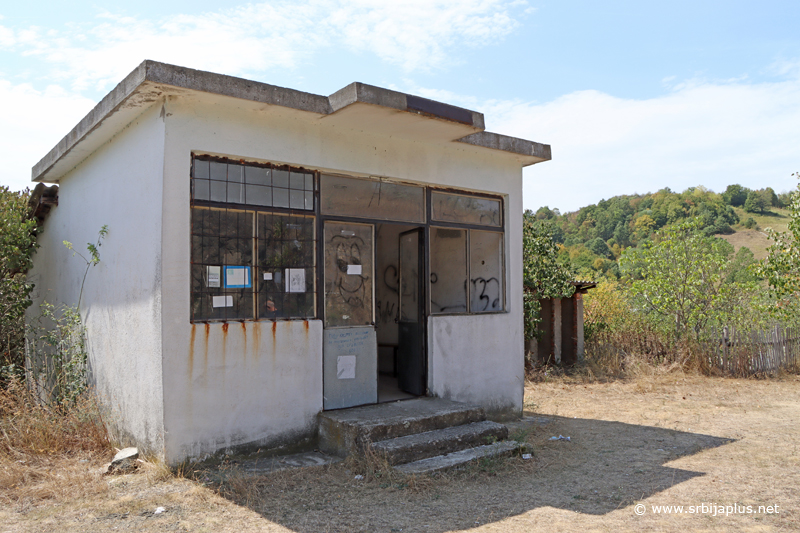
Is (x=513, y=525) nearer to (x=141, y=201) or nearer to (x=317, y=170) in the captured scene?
(x=317, y=170)

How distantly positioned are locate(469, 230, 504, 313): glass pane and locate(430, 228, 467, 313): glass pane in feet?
0.62

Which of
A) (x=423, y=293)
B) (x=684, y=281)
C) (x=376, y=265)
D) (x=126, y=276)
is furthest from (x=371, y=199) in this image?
(x=684, y=281)

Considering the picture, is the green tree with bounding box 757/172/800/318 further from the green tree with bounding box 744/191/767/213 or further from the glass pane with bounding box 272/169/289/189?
the green tree with bounding box 744/191/767/213

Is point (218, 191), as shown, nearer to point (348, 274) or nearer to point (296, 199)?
point (296, 199)

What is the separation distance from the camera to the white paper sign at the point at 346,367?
21.2ft

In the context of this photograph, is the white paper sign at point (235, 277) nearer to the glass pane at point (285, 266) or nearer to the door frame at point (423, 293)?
the glass pane at point (285, 266)

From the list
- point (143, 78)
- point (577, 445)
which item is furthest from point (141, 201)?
point (577, 445)

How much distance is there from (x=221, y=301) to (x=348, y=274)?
156cm

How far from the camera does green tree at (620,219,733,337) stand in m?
12.6

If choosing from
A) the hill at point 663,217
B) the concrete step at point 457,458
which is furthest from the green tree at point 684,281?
the hill at point 663,217

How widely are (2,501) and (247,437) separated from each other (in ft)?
6.71

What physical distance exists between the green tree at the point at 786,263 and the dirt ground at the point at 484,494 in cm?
679

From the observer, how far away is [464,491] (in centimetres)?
503

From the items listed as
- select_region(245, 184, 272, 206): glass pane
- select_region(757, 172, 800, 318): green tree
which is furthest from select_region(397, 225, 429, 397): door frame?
select_region(757, 172, 800, 318): green tree
